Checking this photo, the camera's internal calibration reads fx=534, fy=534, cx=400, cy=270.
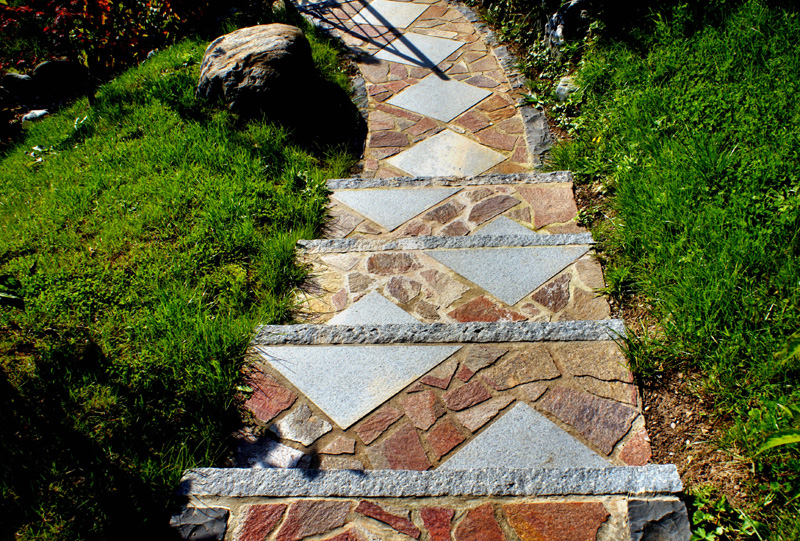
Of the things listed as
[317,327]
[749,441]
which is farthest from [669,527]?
[317,327]

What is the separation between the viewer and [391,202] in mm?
4055

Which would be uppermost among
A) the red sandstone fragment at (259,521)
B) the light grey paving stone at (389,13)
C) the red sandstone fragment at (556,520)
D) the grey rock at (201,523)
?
the light grey paving stone at (389,13)

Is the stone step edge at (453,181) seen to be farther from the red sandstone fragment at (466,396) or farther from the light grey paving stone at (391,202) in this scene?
the red sandstone fragment at (466,396)

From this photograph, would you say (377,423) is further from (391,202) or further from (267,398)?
(391,202)

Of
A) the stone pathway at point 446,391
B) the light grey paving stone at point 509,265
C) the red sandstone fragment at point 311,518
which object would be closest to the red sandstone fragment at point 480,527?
the stone pathway at point 446,391

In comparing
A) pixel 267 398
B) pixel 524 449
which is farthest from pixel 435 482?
pixel 267 398

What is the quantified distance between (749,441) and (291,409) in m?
1.93

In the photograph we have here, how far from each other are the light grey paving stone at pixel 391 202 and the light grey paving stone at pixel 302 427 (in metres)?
1.71

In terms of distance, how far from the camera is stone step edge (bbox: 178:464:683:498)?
200cm

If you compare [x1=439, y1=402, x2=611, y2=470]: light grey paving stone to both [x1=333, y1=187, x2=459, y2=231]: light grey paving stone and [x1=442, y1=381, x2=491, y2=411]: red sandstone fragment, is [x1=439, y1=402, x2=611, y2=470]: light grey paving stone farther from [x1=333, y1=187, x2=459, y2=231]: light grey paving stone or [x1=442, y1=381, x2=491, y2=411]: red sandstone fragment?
[x1=333, y1=187, x2=459, y2=231]: light grey paving stone

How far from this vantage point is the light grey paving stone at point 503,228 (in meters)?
3.65

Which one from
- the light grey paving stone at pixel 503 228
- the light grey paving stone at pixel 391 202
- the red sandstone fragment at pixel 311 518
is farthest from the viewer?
the light grey paving stone at pixel 391 202

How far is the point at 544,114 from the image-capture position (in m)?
5.12

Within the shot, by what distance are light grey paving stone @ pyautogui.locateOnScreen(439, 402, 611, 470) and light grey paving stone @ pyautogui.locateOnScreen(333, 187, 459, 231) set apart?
1861 millimetres
